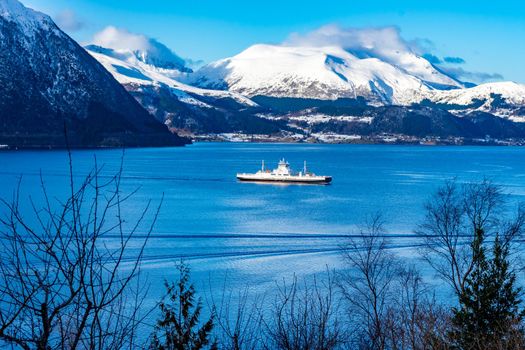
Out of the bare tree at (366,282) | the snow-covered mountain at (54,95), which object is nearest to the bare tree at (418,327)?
the bare tree at (366,282)

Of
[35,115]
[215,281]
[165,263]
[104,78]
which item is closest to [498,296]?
[215,281]

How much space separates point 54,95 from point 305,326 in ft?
475

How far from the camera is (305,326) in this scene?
6141 mm

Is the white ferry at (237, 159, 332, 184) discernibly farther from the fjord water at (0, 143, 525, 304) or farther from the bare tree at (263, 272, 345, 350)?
the bare tree at (263, 272, 345, 350)

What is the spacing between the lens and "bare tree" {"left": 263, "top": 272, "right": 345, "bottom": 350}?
241 inches

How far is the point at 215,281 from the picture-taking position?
21797 mm

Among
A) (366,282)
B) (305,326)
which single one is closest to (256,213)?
(366,282)

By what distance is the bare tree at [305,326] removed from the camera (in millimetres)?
6125

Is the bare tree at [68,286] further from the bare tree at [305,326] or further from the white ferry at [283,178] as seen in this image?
the white ferry at [283,178]

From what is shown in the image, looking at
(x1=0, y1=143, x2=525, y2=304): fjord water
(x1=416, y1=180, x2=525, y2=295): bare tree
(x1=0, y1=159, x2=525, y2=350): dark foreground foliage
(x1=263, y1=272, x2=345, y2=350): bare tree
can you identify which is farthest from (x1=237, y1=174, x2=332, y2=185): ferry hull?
(x1=263, y1=272, x2=345, y2=350): bare tree

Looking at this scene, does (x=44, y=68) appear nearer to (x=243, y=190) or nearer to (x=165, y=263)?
(x=243, y=190)

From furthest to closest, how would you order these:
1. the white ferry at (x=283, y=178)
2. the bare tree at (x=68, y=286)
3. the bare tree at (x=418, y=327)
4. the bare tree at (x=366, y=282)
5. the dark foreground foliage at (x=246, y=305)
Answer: the white ferry at (x=283, y=178) → the bare tree at (x=366, y=282) → the bare tree at (x=418, y=327) → the dark foreground foliage at (x=246, y=305) → the bare tree at (x=68, y=286)

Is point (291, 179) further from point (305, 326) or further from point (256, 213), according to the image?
point (305, 326)

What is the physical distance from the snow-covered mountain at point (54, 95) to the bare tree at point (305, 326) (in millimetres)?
114634
